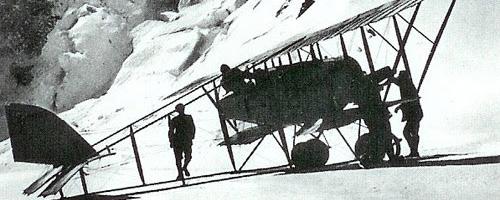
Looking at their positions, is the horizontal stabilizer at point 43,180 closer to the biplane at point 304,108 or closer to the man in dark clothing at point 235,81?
the biplane at point 304,108

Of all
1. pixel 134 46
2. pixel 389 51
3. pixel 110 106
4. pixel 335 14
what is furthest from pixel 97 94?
pixel 389 51

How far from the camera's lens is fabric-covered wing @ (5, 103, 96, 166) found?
29.9 feet

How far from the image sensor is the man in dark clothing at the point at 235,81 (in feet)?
32.6

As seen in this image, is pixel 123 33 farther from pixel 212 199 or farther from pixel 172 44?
pixel 212 199

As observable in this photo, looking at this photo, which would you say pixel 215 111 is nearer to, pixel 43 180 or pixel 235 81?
pixel 235 81

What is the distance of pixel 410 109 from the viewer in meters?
9.71

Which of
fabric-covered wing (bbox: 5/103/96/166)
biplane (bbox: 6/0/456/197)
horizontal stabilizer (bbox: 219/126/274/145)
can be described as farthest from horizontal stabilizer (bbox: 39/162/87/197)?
horizontal stabilizer (bbox: 219/126/274/145)

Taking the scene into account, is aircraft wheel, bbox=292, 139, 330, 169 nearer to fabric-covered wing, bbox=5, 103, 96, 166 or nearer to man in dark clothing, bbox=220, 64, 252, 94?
man in dark clothing, bbox=220, 64, 252, 94

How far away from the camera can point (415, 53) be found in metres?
16.7

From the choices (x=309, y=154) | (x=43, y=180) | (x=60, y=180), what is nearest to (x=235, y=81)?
(x=309, y=154)

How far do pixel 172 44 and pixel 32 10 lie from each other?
9.07m

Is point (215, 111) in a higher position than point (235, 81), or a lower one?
higher

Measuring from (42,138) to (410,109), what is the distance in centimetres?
603

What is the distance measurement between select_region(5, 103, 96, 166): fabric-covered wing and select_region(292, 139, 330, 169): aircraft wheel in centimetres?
357
